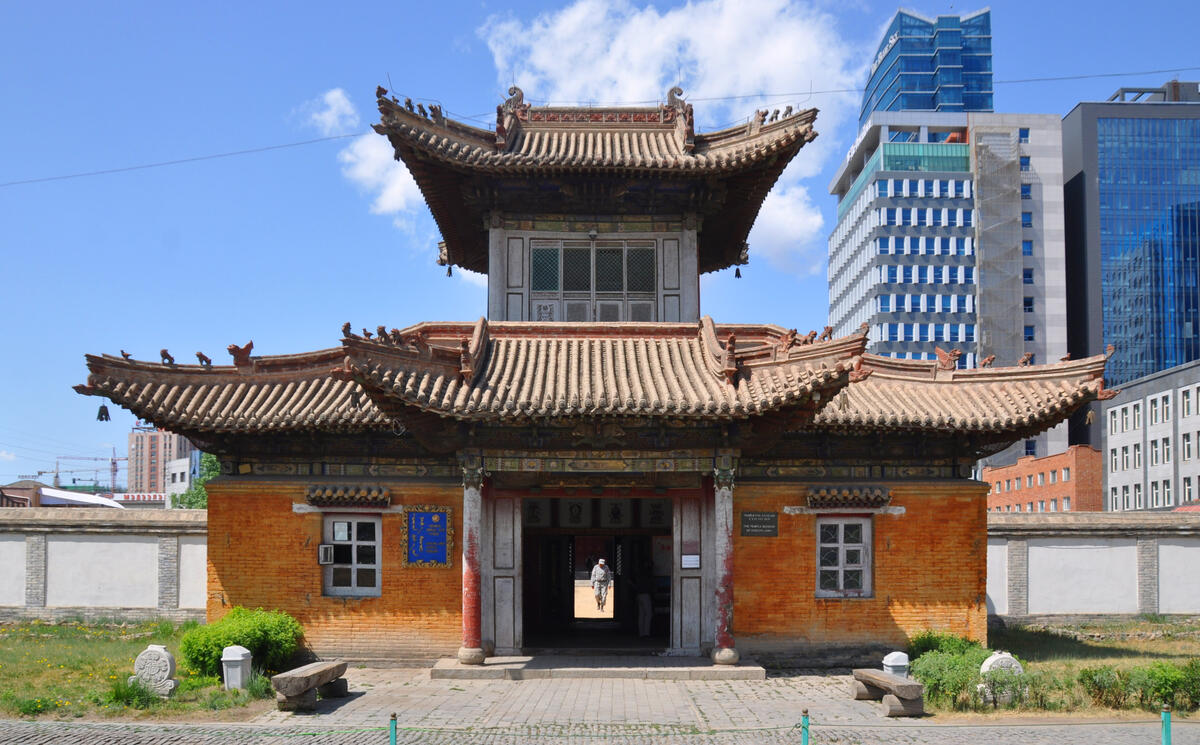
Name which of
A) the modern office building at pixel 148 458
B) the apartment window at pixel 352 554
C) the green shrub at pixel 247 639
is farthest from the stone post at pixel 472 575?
the modern office building at pixel 148 458

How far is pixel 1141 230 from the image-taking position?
92000 mm

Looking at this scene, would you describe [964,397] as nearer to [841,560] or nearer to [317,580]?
[841,560]

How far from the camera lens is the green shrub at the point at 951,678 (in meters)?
13.2

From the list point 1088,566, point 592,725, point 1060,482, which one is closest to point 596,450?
point 592,725

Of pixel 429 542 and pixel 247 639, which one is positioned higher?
pixel 429 542

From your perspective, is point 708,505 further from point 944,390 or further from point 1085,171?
point 1085,171

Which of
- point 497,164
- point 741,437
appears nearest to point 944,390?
point 741,437

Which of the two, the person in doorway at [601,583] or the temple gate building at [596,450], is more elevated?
the temple gate building at [596,450]

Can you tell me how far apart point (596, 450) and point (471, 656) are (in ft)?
12.3

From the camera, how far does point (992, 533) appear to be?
71.8ft

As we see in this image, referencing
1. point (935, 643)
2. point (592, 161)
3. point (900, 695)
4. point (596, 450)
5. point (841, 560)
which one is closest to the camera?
point (900, 695)

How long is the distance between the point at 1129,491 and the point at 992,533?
54898mm

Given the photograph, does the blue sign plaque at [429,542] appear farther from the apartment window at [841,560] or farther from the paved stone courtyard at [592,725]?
the apartment window at [841,560]

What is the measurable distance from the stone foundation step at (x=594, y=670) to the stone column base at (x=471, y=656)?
0.31 feet
